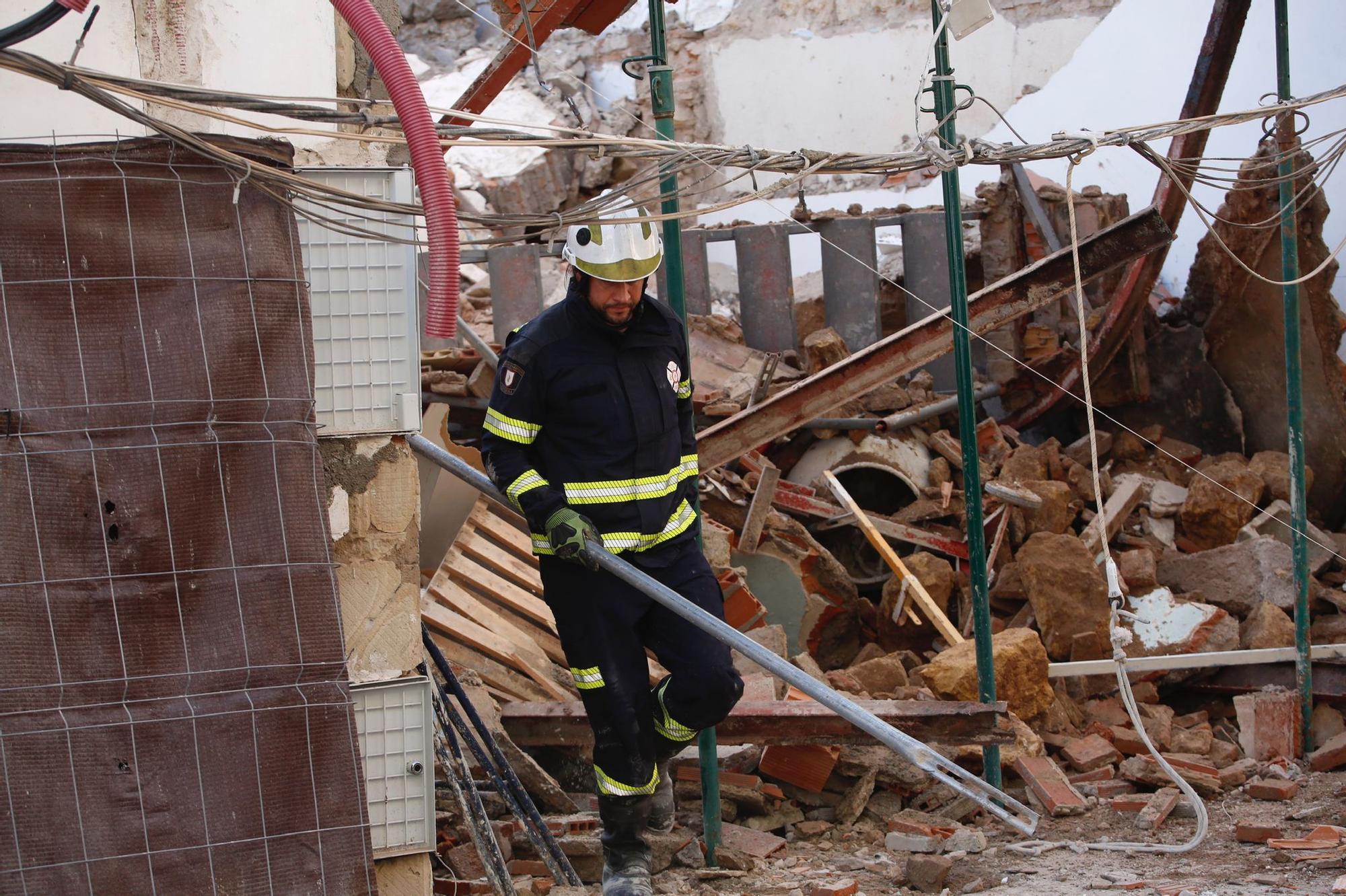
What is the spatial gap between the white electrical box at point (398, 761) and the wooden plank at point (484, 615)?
179cm

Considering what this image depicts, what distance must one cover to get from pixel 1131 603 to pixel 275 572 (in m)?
5.52

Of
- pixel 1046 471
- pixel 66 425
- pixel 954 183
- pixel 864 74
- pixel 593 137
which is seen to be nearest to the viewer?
pixel 66 425

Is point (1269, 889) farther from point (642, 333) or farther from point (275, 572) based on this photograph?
point (275, 572)

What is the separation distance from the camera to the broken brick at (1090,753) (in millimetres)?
5672

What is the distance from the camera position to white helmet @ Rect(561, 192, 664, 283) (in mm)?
3709

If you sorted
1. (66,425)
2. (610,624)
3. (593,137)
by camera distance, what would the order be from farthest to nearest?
(610,624) < (593,137) < (66,425)

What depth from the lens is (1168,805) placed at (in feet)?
16.4

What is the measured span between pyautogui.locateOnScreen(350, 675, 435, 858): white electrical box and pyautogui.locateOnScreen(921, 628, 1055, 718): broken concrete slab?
8.89ft

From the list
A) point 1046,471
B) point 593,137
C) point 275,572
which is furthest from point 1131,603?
point 275,572

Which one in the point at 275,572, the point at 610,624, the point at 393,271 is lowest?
the point at 610,624

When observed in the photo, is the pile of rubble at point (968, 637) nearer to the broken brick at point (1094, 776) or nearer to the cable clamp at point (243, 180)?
the broken brick at point (1094, 776)

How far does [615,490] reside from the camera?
379 centimetres

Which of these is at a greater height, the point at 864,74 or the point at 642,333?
the point at 864,74

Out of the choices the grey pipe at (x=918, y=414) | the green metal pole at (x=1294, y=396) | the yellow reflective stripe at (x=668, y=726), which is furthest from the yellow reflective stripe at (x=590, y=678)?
the grey pipe at (x=918, y=414)
